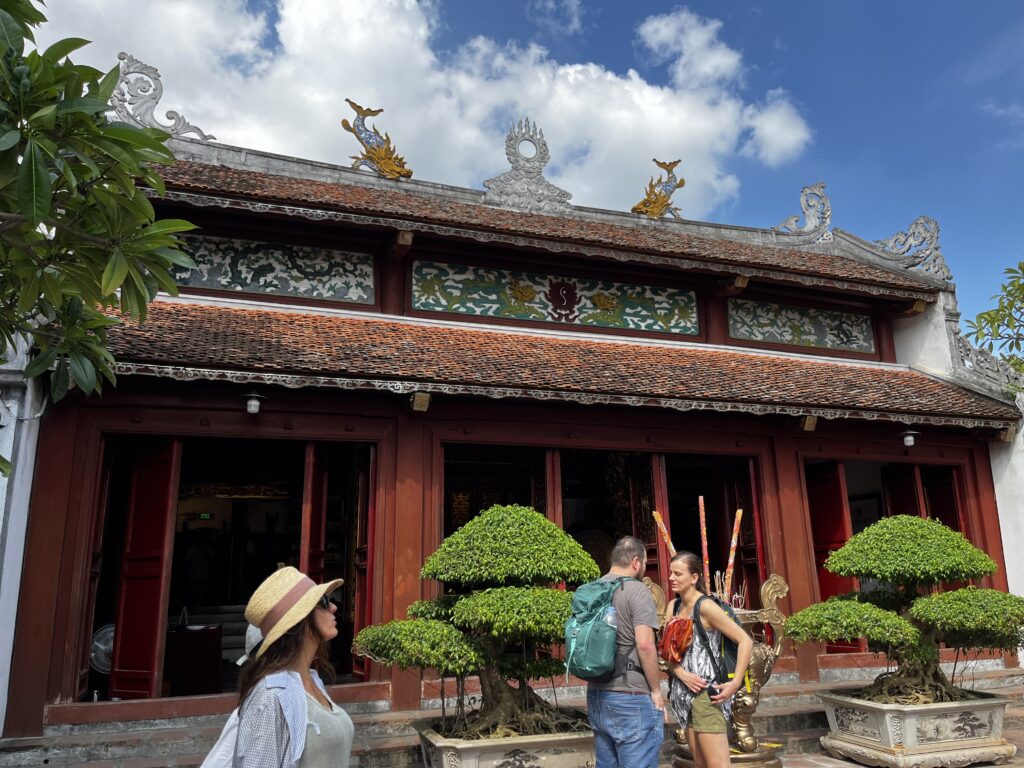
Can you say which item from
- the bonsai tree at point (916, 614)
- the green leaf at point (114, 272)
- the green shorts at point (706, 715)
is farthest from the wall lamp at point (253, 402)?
the bonsai tree at point (916, 614)

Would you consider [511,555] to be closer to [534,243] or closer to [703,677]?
[703,677]

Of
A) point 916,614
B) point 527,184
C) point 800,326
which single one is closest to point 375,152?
point 527,184

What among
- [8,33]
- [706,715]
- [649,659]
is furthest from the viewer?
[706,715]

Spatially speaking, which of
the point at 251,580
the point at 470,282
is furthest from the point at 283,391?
the point at 251,580

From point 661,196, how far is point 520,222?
2828 mm

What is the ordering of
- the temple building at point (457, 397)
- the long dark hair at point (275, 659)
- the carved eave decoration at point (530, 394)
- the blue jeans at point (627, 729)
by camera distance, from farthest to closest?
1. the temple building at point (457, 397)
2. the carved eave decoration at point (530, 394)
3. the blue jeans at point (627, 729)
4. the long dark hair at point (275, 659)

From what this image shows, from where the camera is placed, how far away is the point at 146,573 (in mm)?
6488

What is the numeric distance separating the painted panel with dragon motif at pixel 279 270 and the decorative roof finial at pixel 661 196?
4.67 meters

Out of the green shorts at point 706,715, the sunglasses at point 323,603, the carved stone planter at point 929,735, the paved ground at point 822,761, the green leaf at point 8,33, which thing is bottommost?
the paved ground at point 822,761

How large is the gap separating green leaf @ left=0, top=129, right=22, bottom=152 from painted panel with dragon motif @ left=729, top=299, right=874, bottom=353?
25.6 feet

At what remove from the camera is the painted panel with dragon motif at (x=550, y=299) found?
8.54 metres

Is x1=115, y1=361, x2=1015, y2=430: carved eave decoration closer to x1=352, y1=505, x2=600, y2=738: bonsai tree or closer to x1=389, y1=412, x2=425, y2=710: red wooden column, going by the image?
x1=389, y1=412, x2=425, y2=710: red wooden column

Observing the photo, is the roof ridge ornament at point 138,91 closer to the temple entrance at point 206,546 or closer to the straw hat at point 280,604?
the temple entrance at point 206,546

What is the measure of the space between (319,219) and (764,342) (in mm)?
5364
